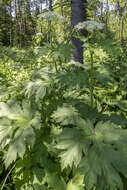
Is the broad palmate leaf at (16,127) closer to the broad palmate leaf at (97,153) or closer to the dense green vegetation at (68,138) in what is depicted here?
the dense green vegetation at (68,138)

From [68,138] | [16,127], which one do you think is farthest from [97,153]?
[16,127]

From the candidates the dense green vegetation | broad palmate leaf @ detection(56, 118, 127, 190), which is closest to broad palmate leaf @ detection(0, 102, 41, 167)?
the dense green vegetation

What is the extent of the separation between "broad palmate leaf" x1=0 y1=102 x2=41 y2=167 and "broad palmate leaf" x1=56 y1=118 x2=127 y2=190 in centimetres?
28

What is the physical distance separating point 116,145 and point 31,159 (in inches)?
34.5

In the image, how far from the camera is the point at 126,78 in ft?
9.39

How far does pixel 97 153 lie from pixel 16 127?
695 millimetres

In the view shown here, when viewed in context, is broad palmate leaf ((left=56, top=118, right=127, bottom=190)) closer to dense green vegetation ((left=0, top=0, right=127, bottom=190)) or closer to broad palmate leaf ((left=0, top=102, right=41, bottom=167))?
dense green vegetation ((left=0, top=0, right=127, bottom=190))

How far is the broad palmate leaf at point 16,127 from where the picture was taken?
51.0 inches

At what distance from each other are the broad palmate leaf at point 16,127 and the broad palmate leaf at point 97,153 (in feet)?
0.92

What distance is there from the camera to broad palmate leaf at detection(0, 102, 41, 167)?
1296 millimetres

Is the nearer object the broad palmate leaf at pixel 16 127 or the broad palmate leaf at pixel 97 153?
the broad palmate leaf at pixel 97 153

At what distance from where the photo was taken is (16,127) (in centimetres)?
143

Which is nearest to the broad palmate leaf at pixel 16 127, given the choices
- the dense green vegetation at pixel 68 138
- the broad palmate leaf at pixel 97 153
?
the dense green vegetation at pixel 68 138

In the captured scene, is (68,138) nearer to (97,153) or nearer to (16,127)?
(97,153)
